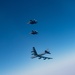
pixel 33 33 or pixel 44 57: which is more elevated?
pixel 33 33

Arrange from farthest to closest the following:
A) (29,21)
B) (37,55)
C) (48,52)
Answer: (37,55) < (48,52) < (29,21)

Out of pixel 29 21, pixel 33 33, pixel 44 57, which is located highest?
pixel 29 21

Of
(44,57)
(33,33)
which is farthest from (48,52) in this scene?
(33,33)

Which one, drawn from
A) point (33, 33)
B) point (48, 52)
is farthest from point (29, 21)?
point (48, 52)

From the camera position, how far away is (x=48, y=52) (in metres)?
60.7

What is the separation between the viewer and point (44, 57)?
64438mm

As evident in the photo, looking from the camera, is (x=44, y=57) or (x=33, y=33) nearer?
(x=33, y=33)

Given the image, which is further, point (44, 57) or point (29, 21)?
point (44, 57)

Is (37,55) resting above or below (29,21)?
below

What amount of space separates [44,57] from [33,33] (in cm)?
1508

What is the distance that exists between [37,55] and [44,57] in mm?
3572

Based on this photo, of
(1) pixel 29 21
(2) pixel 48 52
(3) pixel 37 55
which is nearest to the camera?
(1) pixel 29 21

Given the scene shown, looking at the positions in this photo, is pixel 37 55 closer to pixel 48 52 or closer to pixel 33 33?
pixel 48 52

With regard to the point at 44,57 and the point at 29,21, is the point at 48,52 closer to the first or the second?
the point at 44,57
